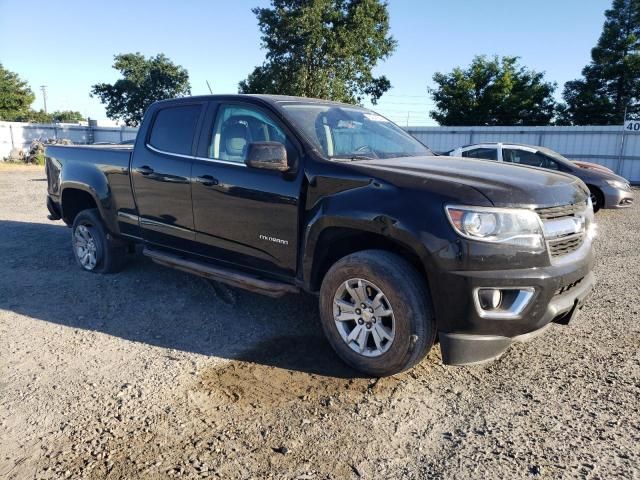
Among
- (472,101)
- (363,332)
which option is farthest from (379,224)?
(472,101)

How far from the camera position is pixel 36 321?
4430 millimetres

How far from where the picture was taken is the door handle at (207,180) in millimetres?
4181

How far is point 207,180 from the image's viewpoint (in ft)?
13.9

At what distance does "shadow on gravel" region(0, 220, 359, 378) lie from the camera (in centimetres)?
388

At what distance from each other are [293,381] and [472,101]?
1241 inches

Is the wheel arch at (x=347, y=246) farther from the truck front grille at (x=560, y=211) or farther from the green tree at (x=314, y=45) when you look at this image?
the green tree at (x=314, y=45)

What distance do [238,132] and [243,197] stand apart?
26.2 inches

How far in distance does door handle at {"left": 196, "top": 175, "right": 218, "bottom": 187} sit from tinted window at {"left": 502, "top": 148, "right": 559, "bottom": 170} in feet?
27.8

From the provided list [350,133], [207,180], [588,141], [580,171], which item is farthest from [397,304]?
[588,141]

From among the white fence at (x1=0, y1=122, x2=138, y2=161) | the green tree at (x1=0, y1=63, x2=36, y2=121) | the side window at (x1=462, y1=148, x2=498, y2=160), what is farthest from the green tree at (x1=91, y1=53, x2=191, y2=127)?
the side window at (x1=462, y1=148, x2=498, y2=160)

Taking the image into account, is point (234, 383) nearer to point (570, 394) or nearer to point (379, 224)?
point (379, 224)

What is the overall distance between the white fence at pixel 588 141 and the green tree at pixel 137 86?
33482mm

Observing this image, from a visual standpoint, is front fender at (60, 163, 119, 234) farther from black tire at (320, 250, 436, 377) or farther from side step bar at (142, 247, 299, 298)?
black tire at (320, 250, 436, 377)

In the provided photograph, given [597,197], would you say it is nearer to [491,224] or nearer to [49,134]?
[491,224]
